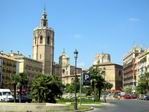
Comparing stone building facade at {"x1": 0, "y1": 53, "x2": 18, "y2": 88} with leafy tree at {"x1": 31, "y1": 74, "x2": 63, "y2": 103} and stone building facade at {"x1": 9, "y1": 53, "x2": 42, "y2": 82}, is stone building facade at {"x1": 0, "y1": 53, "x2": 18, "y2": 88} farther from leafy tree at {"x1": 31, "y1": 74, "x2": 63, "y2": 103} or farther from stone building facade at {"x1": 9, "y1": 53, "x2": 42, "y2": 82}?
leafy tree at {"x1": 31, "y1": 74, "x2": 63, "y2": 103}

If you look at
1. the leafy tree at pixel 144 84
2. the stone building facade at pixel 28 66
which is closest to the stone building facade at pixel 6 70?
the stone building facade at pixel 28 66

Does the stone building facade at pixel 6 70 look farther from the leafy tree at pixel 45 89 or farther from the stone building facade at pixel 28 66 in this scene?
the leafy tree at pixel 45 89

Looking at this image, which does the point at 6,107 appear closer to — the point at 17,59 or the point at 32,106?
the point at 32,106

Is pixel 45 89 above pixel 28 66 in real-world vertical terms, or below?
below

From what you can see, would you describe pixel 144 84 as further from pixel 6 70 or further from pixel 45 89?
pixel 45 89

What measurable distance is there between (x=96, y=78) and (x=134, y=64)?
91.8 m

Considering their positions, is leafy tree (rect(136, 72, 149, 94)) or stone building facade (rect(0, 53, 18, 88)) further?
stone building facade (rect(0, 53, 18, 88))

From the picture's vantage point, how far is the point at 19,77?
110375 millimetres

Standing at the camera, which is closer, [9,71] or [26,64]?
[9,71]

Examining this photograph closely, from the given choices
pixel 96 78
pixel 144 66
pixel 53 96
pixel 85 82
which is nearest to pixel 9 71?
pixel 144 66

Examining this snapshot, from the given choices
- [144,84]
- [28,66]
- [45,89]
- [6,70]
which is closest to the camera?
[45,89]

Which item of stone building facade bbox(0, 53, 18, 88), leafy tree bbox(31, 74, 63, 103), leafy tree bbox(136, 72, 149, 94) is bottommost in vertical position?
leafy tree bbox(31, 74, 63, 103)

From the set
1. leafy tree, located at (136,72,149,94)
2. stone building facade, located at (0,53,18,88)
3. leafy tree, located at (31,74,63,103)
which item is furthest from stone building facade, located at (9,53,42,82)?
leafy tree, located at (31,74,63,103)

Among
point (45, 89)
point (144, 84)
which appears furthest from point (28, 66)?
point (45, 89)
